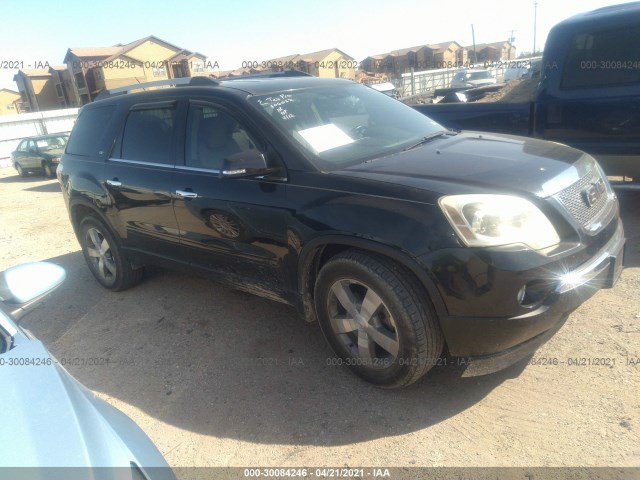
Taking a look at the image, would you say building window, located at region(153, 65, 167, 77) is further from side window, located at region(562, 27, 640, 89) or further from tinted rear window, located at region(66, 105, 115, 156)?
side window, located at region(562, 27, 640, 89)

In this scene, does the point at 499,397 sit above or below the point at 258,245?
below

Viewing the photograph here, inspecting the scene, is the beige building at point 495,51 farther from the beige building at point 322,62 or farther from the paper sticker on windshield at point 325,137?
the paper sticker on windshield at point 325,137

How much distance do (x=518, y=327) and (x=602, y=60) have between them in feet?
12.1

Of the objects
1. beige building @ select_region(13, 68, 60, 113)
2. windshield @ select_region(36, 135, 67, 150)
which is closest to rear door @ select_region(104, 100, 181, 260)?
windshield @ select_region(36, 135, 67, 150)

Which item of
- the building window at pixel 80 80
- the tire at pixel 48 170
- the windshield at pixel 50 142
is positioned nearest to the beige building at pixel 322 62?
the building window at pixel 80 80

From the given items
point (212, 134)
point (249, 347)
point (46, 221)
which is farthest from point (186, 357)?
point (46, 221)

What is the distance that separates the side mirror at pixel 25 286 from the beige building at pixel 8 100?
5995cm

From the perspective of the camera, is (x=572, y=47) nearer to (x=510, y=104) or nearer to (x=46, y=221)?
(x=510, y=104)

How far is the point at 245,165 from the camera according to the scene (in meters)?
2.87

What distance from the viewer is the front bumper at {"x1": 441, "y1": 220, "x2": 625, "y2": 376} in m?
2.34

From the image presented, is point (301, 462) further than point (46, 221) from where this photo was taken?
No

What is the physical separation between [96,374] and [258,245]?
5.06ft

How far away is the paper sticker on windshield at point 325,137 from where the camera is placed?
3.04 metres

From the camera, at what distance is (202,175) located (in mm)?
3418
